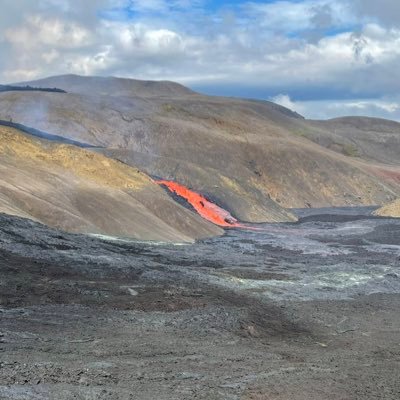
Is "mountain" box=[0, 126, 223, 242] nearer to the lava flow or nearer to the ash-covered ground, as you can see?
the ash-covered ground

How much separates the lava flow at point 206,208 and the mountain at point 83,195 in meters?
7.55

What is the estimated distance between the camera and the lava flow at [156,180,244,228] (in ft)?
182

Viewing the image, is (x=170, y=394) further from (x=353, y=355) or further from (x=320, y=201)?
(x=320, y=201)

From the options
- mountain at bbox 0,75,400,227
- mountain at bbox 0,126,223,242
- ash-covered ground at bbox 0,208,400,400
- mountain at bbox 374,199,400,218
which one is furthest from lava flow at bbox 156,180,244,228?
ash-covered ground at bbox 0,208,400,400

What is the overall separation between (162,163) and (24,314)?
56.6 meters

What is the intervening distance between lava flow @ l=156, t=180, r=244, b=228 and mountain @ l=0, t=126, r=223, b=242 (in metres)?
7.55

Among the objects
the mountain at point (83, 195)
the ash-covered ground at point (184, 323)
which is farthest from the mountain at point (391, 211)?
the ash-covered ground at point (184, 323)

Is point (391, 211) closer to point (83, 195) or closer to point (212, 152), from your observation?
point (212, 152)

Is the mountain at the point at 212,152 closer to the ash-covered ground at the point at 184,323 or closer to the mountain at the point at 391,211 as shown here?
the mountain at the point at 391,211

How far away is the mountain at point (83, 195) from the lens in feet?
108

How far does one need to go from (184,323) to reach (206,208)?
132 ft

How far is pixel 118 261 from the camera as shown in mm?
Result: 25094

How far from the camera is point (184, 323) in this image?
17.7 m

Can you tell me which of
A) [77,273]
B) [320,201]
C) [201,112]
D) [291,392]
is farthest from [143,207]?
[201,112]
